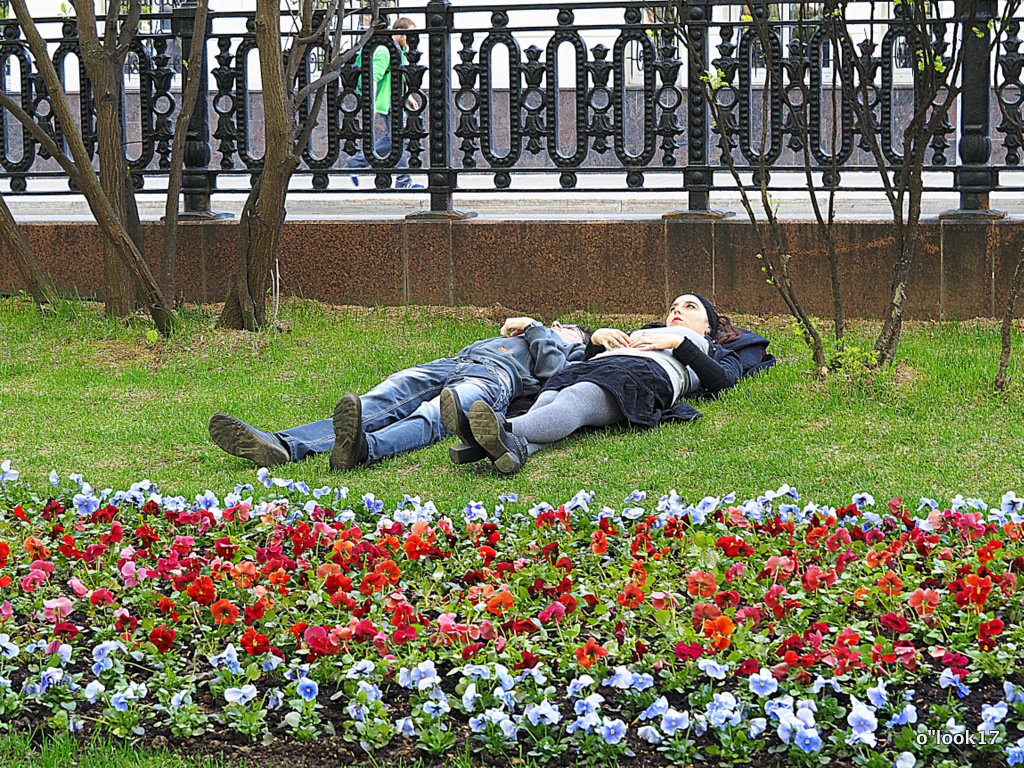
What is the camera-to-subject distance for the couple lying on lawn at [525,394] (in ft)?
16.2

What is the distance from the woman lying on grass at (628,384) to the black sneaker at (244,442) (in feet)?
2.62

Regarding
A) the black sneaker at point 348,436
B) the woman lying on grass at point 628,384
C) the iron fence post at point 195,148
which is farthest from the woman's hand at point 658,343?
the iron fence post at point 195,148

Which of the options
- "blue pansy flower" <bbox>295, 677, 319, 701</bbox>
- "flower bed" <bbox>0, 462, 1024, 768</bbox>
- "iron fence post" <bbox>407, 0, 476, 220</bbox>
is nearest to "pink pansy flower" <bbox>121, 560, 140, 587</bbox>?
"flower bed" <bbox>0, 462, 1024, 768</bbox>

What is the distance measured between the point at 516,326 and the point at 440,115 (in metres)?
3.00

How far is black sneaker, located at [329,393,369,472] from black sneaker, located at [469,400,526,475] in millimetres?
509

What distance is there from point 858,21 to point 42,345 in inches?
236

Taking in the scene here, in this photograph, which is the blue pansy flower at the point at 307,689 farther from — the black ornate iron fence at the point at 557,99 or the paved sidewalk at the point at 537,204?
the paved sidewalk at the point at 537,204

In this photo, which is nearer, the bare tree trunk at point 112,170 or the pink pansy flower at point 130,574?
the pink pansy flower at point 130,574

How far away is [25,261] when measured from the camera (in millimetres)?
8195

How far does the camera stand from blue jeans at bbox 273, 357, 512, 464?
17.1 ft

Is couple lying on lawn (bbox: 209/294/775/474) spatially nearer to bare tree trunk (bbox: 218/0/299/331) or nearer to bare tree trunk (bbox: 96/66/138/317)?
bare tree trunk (bbox: 218/0/299/331)

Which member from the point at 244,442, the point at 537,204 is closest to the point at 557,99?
the point at 244,442

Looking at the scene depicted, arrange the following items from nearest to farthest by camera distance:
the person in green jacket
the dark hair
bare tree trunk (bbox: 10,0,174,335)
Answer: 1. the dark hair
2. bare tree trunk (bbox: 10,0,174,335)
3. the person in green jacket

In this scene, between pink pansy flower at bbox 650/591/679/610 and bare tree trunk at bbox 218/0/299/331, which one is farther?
bare tree trunk at bbox 218/0/299/331
